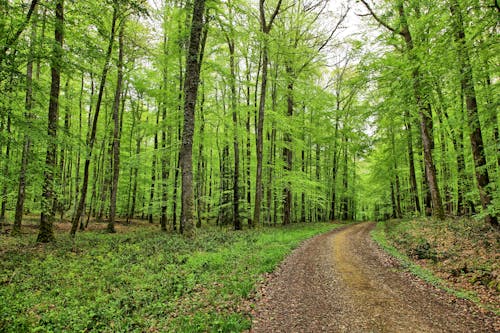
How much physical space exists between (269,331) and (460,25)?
910 cm

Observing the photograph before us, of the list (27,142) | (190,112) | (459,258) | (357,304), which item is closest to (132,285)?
(357,304)

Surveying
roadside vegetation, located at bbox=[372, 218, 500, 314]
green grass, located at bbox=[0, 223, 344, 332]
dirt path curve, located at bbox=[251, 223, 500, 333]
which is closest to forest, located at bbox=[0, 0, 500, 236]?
roadside vegetation, located at bbox=[372, 218, 500, 314]

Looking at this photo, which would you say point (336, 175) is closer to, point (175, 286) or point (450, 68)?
point (450, 68)

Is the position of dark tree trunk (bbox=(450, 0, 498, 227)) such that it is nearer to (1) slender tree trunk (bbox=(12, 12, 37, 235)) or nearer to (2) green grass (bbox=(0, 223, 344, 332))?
(2) green grass (bbox=(0, 223, 344, 332))

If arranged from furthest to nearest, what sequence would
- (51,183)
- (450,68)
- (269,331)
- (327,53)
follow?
(327,53) → (51,183) → (450,68) → (269,331)

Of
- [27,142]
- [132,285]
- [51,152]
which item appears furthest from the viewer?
[27,142]

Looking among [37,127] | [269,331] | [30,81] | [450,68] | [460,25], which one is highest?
[460,25]

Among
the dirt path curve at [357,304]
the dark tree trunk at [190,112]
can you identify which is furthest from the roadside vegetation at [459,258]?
the dark tree trunk at [190,112]

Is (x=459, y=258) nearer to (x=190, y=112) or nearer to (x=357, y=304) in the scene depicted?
(x=357, y=304)

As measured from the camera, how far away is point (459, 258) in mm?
8406

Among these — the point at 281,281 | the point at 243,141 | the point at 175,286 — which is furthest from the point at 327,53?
the point at 175,286

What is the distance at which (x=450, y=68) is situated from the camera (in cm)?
821

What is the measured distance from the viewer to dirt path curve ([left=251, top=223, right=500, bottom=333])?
16.5 ft

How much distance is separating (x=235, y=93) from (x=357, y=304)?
17233mm
